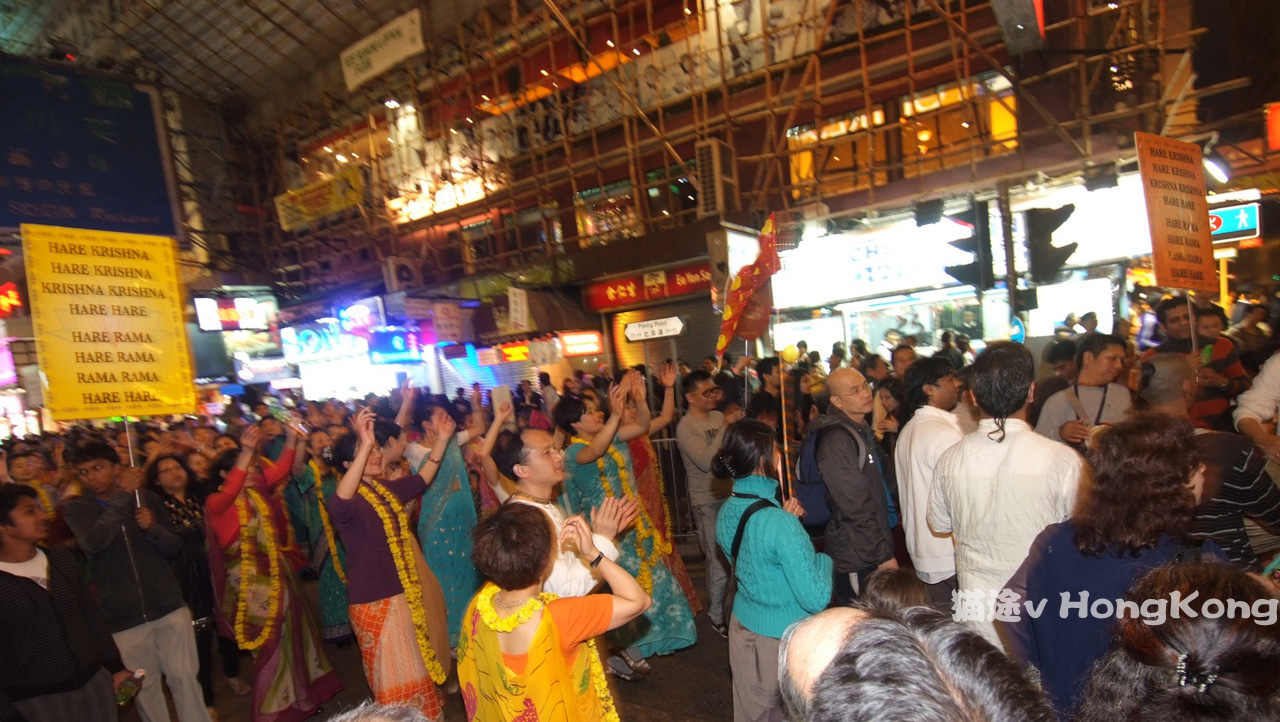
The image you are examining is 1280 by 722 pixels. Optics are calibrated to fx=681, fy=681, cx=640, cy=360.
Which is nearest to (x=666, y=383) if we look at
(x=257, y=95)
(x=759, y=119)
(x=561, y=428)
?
(x=561, y=428)

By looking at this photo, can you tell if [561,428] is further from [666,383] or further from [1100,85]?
[1100,85]

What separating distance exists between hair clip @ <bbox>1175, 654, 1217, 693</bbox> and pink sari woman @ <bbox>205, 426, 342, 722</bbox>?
500 centimetres

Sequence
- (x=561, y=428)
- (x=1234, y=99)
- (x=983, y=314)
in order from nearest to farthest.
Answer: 1. (x=561, y=428)
2. (x=983, y=314)
3. (x=1234, y=99)

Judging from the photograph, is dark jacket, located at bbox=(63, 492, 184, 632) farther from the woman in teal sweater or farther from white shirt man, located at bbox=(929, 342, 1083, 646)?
white shirt man, located at bbox=(929, 342, 1083, 646)

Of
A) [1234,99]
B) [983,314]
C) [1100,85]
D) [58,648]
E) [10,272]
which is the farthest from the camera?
[10,272]

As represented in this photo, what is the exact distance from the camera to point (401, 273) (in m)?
17.4

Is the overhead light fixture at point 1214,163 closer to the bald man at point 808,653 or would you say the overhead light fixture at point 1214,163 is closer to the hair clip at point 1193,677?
the hair clip at point 1193,677

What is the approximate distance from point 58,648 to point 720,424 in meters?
4.32

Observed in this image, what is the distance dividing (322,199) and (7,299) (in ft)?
20.3

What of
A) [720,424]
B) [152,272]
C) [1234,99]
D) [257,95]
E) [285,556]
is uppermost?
[257,95]

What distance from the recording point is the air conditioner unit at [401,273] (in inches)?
674

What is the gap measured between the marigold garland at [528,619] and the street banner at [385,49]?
13455mm

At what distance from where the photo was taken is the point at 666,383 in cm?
565

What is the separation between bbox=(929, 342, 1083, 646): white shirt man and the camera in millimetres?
2785
